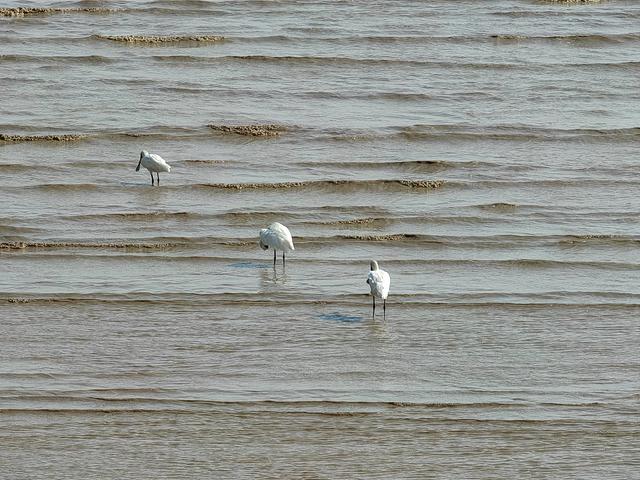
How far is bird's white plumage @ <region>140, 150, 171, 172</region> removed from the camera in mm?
16219

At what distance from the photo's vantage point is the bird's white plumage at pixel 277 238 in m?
13.5

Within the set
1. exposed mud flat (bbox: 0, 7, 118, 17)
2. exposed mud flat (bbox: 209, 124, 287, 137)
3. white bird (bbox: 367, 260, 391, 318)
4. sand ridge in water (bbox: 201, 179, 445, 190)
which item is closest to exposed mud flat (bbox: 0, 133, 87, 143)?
exposed mud flat (bbox: 209, 124, 287, 137)

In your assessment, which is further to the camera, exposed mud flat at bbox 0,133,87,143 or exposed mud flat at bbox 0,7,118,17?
exposed mud flat at bbox 0,7,118,17

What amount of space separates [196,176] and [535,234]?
408 centimetres

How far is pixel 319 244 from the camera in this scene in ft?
47.3

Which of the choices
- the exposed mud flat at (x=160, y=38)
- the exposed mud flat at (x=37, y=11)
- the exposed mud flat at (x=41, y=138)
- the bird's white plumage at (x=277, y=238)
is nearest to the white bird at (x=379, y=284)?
the bird's white plumage at (x=277, y=238)

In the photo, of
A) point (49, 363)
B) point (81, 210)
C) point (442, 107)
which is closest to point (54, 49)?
point (442, 107)

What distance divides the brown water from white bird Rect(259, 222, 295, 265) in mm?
241

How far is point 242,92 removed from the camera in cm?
2041

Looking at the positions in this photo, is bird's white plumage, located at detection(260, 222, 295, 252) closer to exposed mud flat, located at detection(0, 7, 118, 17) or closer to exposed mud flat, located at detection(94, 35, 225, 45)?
exposed mud flat, located at detection(94, 35, 225, 45)

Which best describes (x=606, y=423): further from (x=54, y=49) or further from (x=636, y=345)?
(x=54, y=49)

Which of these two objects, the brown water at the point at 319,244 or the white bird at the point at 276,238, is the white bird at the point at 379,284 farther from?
the white bird at the point at 276,238

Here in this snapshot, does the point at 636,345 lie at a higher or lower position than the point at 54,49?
lower

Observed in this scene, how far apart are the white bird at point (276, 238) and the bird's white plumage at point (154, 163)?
2855mm
